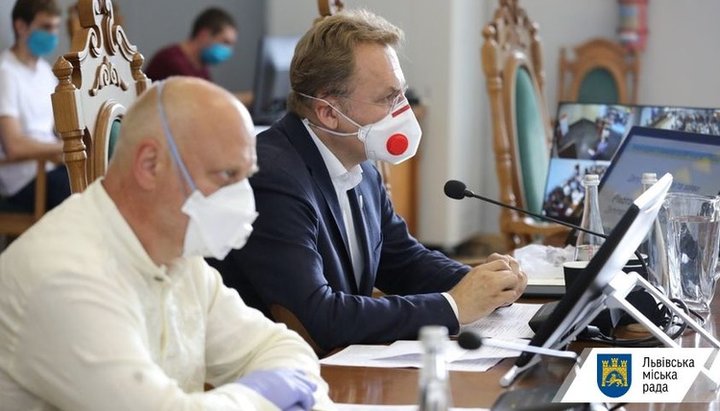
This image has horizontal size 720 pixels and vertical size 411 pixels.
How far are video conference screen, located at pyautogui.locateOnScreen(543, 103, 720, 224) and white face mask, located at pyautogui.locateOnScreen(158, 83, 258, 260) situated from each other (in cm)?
153

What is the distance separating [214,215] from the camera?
52.3 inches

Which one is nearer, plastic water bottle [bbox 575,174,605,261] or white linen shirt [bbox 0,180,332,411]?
white linen shirt [bbox 0,180,332,411]

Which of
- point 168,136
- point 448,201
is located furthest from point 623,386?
point 448,201

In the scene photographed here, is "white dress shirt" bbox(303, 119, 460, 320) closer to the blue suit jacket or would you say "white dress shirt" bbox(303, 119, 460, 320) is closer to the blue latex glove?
the blue suit jacket

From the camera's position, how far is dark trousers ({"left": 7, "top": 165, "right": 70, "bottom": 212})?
4.39m

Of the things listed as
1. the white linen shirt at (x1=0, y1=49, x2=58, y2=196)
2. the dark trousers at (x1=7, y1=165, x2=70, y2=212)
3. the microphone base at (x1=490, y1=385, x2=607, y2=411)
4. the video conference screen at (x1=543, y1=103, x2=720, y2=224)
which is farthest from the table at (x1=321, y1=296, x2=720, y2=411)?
the white linen shirt at (x1=0, y1=49, x2=58, y2=196)

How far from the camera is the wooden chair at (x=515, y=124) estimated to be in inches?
128

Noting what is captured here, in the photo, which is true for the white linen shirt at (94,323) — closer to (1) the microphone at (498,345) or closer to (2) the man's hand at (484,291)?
(1) the microphone at (498,345)

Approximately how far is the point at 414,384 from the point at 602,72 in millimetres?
4479

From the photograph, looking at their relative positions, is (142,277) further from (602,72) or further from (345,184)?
(602,72)

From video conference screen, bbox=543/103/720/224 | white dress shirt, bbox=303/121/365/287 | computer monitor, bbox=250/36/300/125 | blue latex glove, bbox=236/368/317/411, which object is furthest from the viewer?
computer monitor, bbox=250/36/300/125

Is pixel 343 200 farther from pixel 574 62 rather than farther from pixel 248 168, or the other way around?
pixel 574 62

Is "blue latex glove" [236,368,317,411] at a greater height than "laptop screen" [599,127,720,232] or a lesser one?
lesser

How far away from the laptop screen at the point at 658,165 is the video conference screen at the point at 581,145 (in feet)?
1.22
